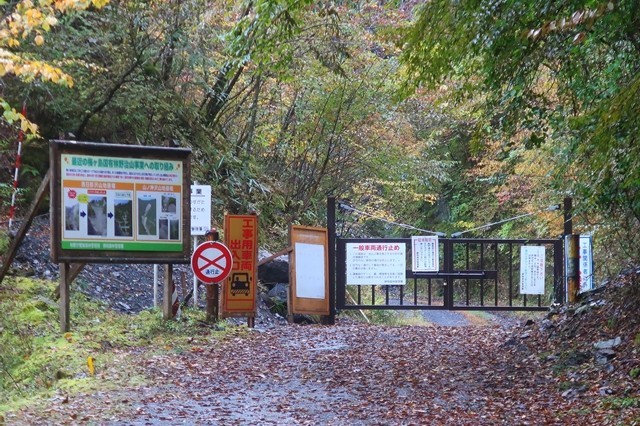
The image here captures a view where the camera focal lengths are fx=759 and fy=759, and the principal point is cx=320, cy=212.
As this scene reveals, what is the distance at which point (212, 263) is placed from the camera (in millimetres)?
11258

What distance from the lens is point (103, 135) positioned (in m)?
16.1

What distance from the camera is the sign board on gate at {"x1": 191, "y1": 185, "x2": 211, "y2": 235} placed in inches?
515

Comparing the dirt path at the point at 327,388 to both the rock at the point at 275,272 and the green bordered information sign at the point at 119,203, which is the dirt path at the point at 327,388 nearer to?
the green bordered information sign at the point at 119,203

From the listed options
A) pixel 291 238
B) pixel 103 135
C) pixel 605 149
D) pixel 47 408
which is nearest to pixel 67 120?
pixel 103 135

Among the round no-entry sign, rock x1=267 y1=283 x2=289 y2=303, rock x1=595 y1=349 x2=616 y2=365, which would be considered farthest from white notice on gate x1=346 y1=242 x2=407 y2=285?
rock x1=595 y1=349 x2=616 y2=365

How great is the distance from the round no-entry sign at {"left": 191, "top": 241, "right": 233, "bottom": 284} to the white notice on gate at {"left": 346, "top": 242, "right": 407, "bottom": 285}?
4273mm

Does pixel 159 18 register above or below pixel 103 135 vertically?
above

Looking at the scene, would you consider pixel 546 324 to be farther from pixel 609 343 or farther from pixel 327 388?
pixel 327 388

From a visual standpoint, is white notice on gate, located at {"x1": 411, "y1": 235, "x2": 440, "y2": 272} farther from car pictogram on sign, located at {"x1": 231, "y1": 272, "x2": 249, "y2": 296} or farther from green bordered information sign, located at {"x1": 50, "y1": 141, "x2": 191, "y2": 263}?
green bordered information sign, located at {"x1": 50, "y1": 141, "x2": 191, "y2": 263}

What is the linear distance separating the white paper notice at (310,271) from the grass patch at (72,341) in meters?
2.32

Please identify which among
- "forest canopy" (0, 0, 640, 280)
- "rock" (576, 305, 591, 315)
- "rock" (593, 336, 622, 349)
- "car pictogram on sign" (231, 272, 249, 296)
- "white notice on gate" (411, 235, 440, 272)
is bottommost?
"rock" (593, 336, 622, 349)

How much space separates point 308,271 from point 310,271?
5 centimetres

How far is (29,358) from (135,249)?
2092mm

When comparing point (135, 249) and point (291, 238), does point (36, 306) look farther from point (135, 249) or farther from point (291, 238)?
point (291, 238)
